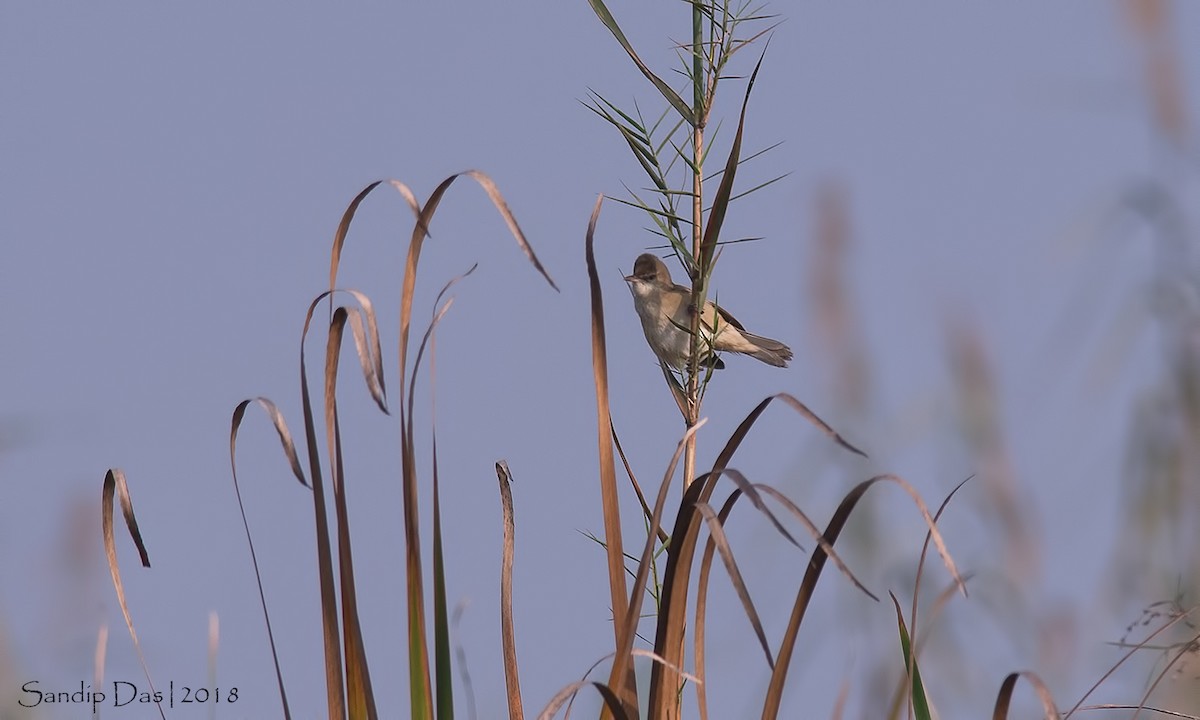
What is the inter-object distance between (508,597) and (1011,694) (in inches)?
29.6

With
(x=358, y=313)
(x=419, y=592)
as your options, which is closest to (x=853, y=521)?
(x=419, y=592)

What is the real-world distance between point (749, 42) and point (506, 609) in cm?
116

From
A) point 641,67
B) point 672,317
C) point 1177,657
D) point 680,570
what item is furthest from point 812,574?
point 672,317

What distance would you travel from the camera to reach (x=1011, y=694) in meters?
1.75

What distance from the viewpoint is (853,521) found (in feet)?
7.02

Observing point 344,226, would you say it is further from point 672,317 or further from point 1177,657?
point 672,317

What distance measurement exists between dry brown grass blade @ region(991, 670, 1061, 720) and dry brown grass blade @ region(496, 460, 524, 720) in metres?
0.68

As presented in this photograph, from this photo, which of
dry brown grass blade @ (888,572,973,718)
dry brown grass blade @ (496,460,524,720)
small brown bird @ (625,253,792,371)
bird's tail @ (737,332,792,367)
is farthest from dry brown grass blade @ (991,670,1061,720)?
bird's tail @ (737,332,792,367)

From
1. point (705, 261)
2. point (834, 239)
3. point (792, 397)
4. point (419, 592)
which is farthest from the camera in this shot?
point (834, 239)

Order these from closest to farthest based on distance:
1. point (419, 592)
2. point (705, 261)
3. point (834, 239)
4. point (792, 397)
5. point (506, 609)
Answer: point (792, 397) < point (419, 592) < point (506, 609) < point (705, 261) < point (834, 239)

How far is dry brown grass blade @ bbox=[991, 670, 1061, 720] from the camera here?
1.67 m

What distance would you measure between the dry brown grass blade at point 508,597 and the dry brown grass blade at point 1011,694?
68cm

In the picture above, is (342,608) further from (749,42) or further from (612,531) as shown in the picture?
(749,42)

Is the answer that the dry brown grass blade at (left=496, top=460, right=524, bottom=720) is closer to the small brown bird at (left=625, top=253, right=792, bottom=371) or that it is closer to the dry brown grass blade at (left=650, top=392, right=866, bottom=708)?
the dry brown grass blade at (left=650, top=392, right=866, bottom=708)
